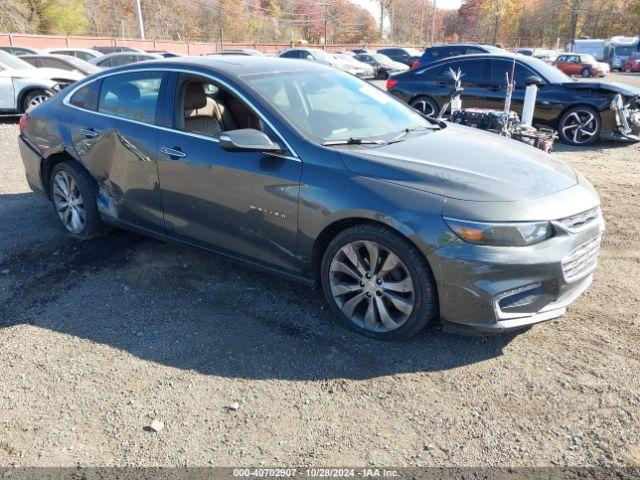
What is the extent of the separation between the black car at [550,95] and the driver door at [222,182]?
22.0ft

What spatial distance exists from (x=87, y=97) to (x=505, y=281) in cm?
394

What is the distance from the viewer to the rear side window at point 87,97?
4754 mm

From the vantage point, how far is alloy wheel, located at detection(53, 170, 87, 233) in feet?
16.3

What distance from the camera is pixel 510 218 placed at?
297 cm

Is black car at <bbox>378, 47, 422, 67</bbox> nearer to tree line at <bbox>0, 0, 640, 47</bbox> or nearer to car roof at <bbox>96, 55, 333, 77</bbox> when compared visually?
tree line at <bbox>0, 0, 640, 47</bbox>

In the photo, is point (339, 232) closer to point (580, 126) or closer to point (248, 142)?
point (248, 142)

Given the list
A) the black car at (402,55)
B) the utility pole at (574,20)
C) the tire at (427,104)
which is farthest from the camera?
the utility pole at (574,20)

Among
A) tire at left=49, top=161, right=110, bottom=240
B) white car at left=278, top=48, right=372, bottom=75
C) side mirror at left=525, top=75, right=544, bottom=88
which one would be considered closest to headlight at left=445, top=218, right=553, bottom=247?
tire at left=49, top=161, right=110, bottom=240

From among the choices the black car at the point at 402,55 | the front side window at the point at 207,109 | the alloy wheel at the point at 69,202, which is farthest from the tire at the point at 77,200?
the black car at the point at 402,55

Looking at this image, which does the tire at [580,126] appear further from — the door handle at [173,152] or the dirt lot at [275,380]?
the door handle at [173,152]

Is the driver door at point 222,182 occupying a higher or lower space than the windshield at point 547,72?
lower

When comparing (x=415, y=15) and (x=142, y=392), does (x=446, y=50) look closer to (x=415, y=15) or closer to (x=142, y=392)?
(x=142, y=392)

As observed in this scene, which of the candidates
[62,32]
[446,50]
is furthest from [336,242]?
[62,32]

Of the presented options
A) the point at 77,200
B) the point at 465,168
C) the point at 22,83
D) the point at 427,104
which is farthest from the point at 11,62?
the point at 465,168
